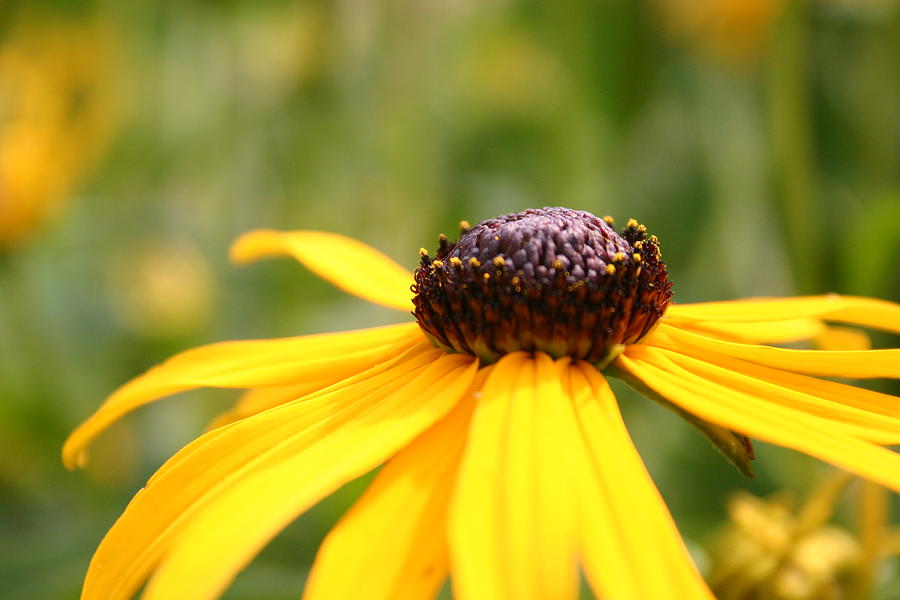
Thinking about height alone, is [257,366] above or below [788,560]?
above

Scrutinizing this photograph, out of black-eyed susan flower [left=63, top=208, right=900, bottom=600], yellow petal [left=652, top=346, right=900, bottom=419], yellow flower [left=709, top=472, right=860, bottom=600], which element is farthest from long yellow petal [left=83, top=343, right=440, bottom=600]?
yellow flower [left=709, top=472, right=860, bottom=600]

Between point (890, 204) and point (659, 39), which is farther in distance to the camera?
point (659, 39)

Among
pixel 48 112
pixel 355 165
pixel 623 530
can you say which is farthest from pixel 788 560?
pixel 48 112

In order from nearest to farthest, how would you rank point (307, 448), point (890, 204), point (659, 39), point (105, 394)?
point (307, 448) → point (890, 204) → point (105, 394) → point (659, 39)

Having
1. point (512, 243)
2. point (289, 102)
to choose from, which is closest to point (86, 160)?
point (289, 102)

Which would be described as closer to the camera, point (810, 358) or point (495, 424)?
point (495, 424)

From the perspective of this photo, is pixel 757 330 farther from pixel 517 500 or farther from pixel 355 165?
pixel 355 165

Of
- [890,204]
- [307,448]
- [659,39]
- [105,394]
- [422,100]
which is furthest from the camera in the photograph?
[422,100]

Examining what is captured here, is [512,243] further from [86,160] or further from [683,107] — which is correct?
[86,160]
